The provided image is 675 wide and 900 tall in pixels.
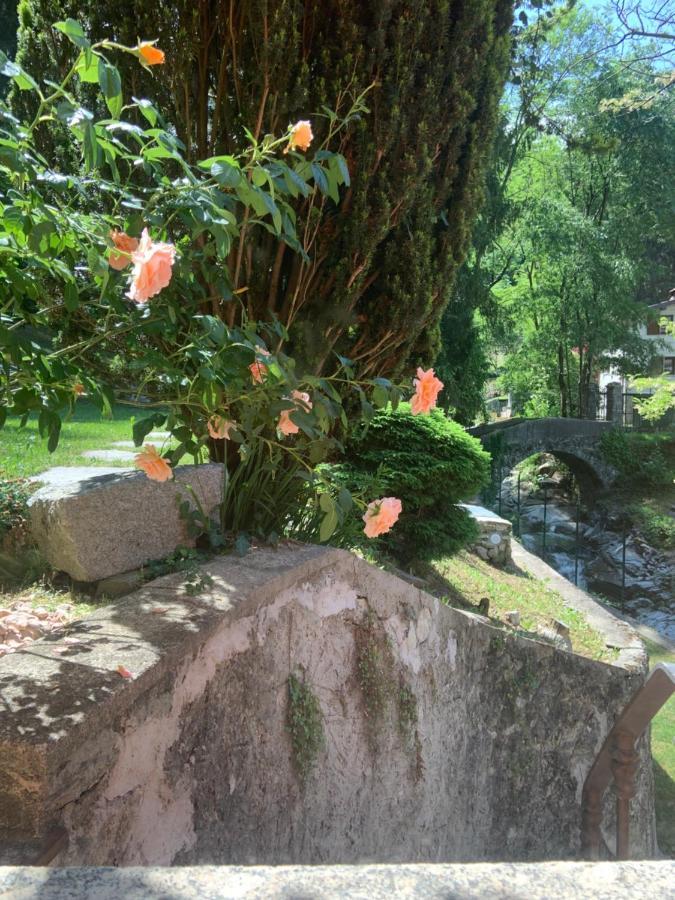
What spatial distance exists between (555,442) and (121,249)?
79.1 ft

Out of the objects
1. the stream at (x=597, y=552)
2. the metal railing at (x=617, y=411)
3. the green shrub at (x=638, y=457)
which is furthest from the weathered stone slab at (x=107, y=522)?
the metal railing at (x=617, y=411)

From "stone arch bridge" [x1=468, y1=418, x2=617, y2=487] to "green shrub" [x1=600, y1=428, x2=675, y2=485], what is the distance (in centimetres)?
25

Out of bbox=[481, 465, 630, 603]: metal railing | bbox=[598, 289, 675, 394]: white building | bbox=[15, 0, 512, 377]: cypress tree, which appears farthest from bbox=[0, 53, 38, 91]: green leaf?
bbox=[598, 289, 675, 394]: white building

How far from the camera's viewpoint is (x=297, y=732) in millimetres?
3330

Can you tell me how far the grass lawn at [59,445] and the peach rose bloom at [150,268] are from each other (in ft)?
6.48

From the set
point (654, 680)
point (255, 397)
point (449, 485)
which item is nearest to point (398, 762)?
point (654, 680)

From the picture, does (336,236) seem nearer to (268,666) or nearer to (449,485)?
(268,666)

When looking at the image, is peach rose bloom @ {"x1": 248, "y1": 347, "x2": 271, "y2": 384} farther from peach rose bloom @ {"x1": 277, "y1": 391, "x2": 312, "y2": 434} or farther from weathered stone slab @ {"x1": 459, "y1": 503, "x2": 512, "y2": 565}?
weathered stone slab @ {"x1": 459, "y1": 503, "x2": 512, "y2": 565}

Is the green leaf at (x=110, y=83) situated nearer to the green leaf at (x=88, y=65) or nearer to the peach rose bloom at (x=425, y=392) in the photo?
the green leaf at (x=88, y=65)

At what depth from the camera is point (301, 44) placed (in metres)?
4.60

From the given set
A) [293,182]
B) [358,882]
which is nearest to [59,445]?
[293,182]

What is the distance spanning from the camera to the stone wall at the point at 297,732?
2.12m

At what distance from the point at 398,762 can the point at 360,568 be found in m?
1.01

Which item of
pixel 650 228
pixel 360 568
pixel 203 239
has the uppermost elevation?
pixel 650 228
